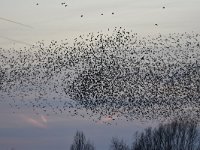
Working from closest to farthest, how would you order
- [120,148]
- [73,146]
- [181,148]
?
[181,148]
[73,146]
[120,148]

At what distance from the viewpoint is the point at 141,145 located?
12131cm

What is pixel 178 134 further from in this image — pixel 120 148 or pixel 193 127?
pixel 120 148

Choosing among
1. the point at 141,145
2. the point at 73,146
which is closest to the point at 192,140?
the point at 141,145

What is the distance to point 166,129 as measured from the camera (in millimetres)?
117188

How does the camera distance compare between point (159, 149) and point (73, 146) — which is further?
point (73, 146)

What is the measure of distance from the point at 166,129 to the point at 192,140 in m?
4.84

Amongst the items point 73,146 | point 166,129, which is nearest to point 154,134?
point 166,129

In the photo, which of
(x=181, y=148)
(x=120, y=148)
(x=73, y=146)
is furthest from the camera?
(x=120, y=148)

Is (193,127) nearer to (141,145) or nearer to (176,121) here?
(176,121)

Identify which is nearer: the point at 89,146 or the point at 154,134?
the point at 154,134

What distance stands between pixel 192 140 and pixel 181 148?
243 cm

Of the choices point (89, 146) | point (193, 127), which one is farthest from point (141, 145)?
point (89, 146)

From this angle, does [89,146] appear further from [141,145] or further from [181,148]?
[181,148]

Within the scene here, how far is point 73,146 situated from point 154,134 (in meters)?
21.4
